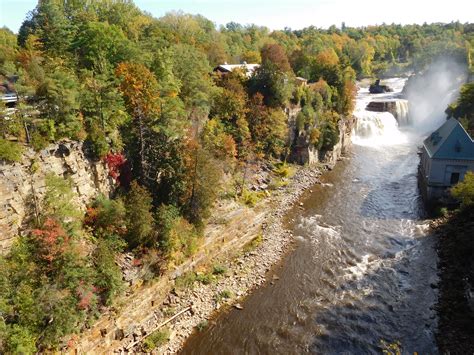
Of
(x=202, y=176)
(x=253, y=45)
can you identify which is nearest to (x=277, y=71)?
(x=202, y=176)

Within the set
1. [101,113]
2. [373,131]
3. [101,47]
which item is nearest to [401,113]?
[373,131]

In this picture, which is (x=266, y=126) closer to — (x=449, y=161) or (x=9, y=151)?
(x=449, y=161)

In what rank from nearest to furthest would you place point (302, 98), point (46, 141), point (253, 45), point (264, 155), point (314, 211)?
point (46, 141) → point (314, 211) → point (264, 155) → point (302, 98) → point (253, 45)

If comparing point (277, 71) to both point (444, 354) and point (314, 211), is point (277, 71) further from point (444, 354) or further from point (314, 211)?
point (444, 354)

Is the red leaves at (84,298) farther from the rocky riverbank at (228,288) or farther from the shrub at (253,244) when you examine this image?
the shrub at (253,244)

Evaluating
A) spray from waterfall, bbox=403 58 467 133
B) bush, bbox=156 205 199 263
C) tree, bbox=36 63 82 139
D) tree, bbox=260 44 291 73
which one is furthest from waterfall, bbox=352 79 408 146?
tree, bbox=36 63 82 139

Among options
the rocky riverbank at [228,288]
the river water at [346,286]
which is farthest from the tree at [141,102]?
the river water at [346,286]
